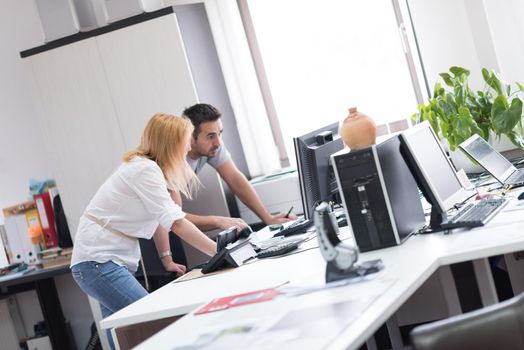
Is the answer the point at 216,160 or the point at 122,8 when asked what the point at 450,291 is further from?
the point at 122,8

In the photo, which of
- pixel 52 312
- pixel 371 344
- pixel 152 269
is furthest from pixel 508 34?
pixel 52 312

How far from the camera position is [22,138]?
6465 mm

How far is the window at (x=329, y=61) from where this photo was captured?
18.2ft

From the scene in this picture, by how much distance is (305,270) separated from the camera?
3154 millimetres

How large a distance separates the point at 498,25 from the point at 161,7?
91.5 inches

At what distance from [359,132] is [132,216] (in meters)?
1.29

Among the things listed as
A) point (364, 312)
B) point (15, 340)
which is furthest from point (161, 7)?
point (364, 312)

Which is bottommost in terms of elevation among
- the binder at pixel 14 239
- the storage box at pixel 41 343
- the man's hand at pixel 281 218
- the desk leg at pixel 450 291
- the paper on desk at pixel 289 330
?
the storage box at pixel 41 343

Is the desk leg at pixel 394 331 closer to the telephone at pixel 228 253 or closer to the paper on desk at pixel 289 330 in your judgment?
the telephone at pixel 228 253

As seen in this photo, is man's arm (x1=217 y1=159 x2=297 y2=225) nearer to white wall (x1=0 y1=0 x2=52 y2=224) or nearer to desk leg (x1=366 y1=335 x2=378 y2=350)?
desk leg (x1=366 y1=335 x2=378 y2=350)

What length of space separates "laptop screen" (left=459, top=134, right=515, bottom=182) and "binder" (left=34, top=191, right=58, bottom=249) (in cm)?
315

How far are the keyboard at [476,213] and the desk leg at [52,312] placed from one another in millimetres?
3482

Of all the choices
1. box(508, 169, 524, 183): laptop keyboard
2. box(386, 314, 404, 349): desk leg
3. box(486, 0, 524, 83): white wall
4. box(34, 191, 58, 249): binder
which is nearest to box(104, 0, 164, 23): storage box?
box(34, 191, 58, 249): binder

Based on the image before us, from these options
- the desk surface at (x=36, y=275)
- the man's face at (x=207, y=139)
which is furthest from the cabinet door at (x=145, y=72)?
the desk surface at (x=36, y=275)
